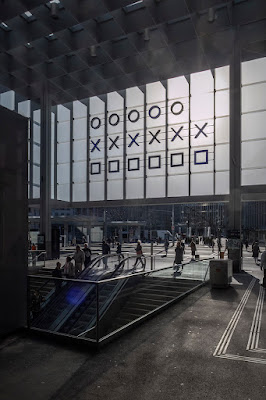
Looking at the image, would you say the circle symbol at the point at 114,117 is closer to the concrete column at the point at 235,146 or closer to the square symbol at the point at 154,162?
the square symbol at the point at 154,162

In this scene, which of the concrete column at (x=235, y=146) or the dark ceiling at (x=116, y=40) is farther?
the concrete column at (x=235, y=146)

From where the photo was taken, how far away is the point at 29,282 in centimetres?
663

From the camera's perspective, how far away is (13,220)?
628 cm

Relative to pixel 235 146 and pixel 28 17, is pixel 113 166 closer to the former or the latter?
pixel 235 146

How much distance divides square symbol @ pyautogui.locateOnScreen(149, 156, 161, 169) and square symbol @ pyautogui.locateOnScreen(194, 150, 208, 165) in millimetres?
3035

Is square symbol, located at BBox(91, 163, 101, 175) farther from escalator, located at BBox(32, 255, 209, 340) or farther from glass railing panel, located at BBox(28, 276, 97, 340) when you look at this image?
glass railing panel, located at BBox(28, 276, 97, 340)

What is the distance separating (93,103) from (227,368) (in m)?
26.4

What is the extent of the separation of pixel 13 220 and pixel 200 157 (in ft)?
62.0

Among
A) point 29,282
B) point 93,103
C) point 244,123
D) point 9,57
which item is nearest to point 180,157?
point 244,123

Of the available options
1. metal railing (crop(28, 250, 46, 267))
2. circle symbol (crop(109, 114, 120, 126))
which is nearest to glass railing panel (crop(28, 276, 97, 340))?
metal railing (crop(28, 250, 46, 267))

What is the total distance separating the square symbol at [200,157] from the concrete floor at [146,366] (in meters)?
17.0

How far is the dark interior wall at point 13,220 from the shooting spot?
19.8 feet

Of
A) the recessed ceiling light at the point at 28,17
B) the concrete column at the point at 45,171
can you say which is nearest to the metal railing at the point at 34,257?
the concrete column at the point at 45,171

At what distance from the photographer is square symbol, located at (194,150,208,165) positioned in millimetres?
23188
